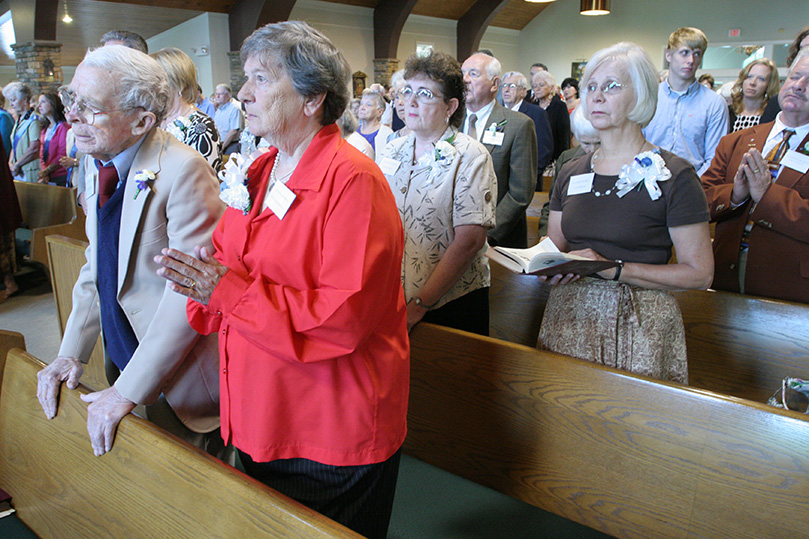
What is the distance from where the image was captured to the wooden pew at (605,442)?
128cm

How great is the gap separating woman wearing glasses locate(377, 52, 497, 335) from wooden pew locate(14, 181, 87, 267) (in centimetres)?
305

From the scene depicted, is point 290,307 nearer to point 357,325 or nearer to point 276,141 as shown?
point 357,325

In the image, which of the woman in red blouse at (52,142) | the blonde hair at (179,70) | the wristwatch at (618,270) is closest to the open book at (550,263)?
the wristwatch at (618,270)

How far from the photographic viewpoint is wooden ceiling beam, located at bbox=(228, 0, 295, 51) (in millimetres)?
10922

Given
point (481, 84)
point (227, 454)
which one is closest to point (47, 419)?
point (227, 454)

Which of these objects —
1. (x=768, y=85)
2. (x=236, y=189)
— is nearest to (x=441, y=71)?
(x=236, y=189)

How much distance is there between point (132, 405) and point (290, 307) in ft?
1.79

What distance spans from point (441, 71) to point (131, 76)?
0.94 metres

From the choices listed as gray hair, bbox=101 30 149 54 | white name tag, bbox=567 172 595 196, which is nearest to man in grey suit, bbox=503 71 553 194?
gray hair, bbox=101 30 149 54

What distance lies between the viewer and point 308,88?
1.15m

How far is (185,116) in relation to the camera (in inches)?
99.4

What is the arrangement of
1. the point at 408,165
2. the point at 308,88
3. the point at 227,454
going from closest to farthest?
1. the point at 308,88
2. the point at 227,454
3. the point at 408,165

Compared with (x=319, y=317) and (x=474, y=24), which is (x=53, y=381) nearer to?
(x=319, y=317)

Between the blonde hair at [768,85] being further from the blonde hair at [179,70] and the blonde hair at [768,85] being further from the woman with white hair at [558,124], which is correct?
the blonde hair at [179,70]
